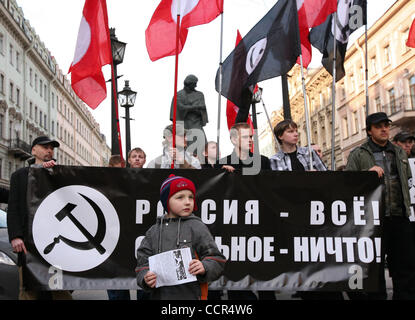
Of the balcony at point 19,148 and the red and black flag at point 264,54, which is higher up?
the balcony at point 19,148

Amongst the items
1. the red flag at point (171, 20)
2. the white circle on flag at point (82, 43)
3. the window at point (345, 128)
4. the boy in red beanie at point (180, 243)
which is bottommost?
the boy in red beanie at point (180, 243)

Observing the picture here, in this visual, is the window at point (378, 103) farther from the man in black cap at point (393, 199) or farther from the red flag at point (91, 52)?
the red flag at point (91, 52)

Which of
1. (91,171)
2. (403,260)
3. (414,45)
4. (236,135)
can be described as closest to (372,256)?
(403,260)

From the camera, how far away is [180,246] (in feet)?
9.30

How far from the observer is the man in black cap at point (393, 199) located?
164 inches

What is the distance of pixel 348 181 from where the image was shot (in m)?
4.26

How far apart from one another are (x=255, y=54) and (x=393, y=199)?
2.05 m

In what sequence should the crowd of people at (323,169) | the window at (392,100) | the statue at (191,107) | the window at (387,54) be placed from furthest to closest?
1. the window at (387,54)
2. the window at (392,100)
3. the statue at (191,107)
4. the crowd of people at (323,169)

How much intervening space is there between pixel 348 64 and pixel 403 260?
3595 centimetres

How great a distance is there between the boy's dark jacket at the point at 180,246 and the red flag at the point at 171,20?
321 cm

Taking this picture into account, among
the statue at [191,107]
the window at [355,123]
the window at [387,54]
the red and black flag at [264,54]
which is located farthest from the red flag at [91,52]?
the window at [355,123]

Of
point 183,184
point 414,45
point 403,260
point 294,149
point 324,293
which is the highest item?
point 414,45
